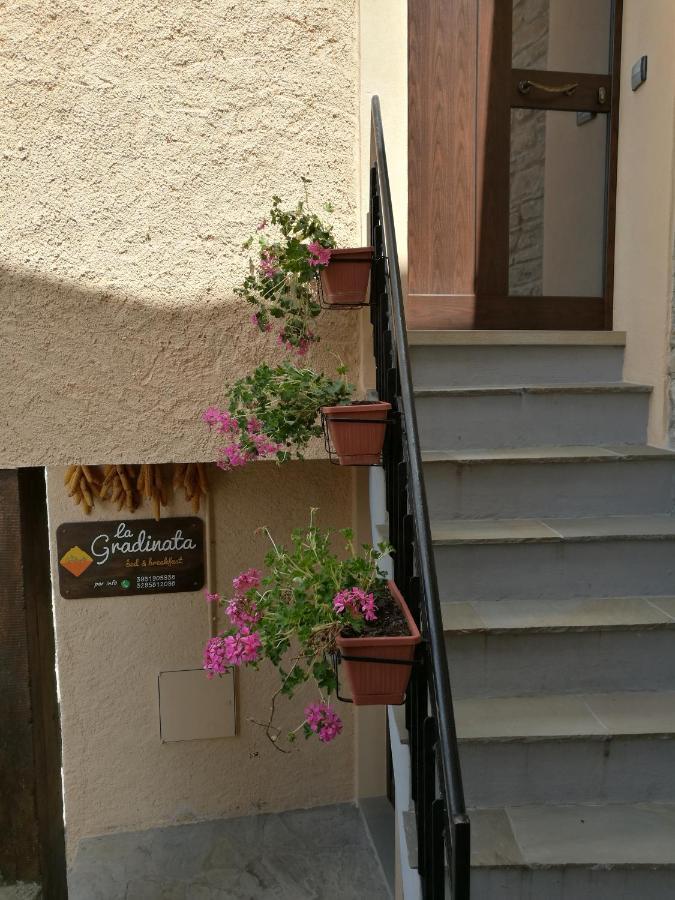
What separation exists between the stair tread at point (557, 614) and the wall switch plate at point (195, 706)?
2.37 meters

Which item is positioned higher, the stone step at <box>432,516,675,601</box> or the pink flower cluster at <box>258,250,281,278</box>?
the pink flower cluster at <box>258,250,281,278</box>

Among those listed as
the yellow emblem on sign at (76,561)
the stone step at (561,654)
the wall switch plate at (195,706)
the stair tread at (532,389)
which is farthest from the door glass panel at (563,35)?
the wall switch plate at (195,706)

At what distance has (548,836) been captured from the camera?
5.86ft

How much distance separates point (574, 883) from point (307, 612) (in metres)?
0.87

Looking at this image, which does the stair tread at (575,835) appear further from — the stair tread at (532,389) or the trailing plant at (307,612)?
the stair tread at (532,389)

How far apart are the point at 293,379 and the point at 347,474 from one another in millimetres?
1918

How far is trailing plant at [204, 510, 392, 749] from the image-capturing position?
1.73 m

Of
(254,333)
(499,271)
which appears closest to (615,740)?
(254,333)

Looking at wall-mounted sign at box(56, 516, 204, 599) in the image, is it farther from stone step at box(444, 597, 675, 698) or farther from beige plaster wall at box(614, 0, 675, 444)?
beige plaster wall at box(614, 0, 675, 444)

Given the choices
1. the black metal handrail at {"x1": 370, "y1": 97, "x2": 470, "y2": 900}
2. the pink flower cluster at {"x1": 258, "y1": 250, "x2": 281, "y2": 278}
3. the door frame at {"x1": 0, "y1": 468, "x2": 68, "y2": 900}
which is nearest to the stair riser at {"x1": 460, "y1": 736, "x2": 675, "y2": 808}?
the black metal handrail at {"x1": 370, "y1": 97, "x2": 470, "y2": 900}

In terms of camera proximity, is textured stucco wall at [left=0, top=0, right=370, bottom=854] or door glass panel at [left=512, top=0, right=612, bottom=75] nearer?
textured stucco wall at [left=0, top=0, right=370, bottom=854]

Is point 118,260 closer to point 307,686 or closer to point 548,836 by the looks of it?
point 548,836

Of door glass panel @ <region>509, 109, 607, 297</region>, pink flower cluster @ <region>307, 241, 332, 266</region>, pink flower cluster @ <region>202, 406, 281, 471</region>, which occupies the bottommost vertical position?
pink flower cluster @ <region>202, 406, 281, 471</region>

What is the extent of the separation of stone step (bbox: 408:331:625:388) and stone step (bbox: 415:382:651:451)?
0.49 ft
